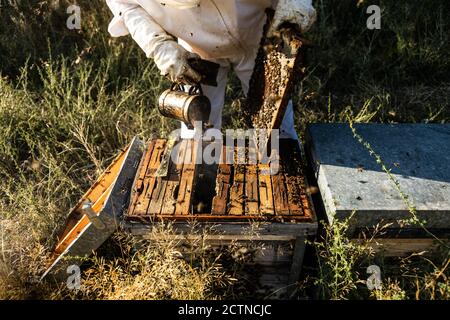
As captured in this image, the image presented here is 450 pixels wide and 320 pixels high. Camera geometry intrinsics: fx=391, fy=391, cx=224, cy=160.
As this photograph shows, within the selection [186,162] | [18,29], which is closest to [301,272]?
[186,162]

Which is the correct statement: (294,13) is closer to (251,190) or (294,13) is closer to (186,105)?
(186,105)

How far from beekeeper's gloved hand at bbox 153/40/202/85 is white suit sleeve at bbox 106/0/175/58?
43mm

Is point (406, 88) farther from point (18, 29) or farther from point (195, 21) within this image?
point (18, 29)

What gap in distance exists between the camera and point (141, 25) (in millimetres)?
2480

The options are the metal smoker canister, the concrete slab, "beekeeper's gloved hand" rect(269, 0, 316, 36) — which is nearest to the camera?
the concrete slab

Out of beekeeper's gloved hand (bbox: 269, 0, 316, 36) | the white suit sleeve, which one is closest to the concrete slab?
beekeeper's gloved hand (bbox: 269, 0, 316, 36)

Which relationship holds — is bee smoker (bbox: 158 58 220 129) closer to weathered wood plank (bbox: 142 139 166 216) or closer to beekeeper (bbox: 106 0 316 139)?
beekeeper (bbox: 106 0 316 139)

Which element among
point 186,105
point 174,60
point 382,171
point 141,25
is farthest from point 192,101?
point 382,171

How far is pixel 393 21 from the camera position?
4.10 metres

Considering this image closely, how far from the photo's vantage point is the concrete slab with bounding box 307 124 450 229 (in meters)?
1.97

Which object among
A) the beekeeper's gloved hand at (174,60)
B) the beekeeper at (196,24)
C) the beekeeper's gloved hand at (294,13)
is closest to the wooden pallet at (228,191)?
the beekeeper's gloved hand at (174,60)

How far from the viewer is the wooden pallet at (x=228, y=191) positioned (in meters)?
2.09

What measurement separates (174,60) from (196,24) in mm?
264

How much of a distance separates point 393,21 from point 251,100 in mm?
2408
